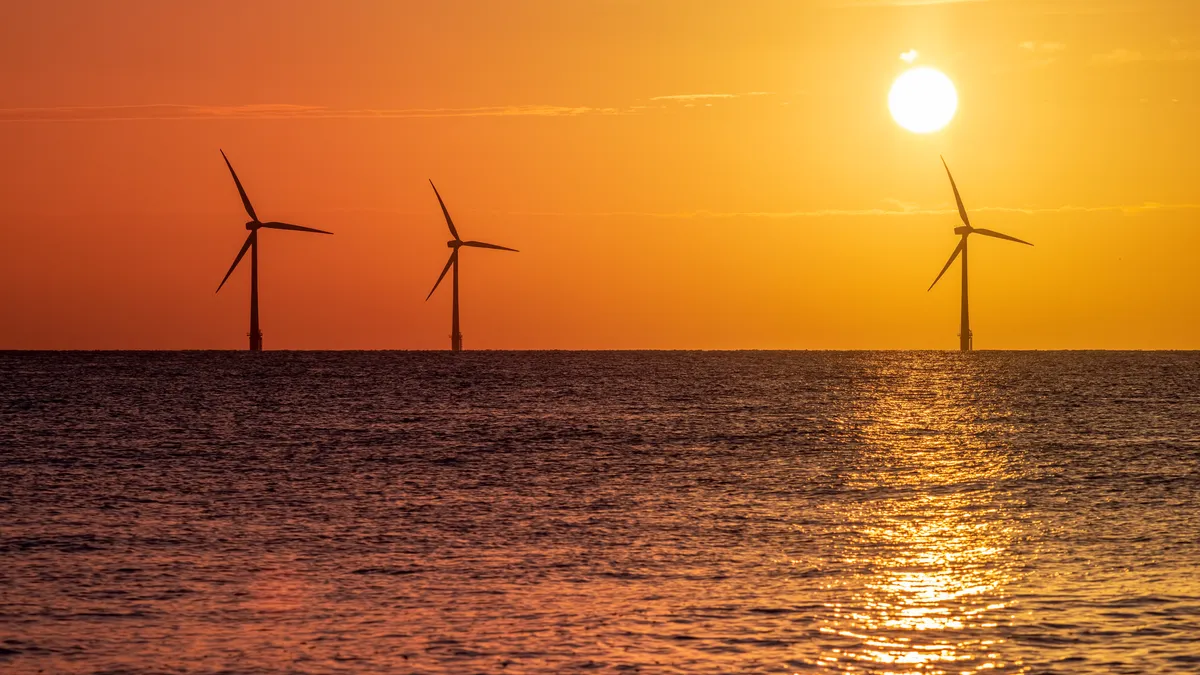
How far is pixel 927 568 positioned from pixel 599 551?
763 cm

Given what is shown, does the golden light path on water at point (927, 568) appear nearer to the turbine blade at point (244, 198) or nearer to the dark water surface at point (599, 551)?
the dark water surface at point (599, 551)

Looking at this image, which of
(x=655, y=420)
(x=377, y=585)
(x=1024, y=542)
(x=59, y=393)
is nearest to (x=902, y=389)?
(x=655, y=420)

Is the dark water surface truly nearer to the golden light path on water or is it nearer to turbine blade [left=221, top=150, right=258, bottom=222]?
the golden light path on water

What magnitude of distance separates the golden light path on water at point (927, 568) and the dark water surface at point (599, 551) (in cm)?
10

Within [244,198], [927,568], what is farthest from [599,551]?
[244,198]

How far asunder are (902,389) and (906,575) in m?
134

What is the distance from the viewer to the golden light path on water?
20.4 meters

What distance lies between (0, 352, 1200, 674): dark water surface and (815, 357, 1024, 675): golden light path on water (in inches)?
3.8

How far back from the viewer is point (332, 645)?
21.5 m

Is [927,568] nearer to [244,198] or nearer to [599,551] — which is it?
[599,551]

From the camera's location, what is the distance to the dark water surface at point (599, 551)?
21.0 meters

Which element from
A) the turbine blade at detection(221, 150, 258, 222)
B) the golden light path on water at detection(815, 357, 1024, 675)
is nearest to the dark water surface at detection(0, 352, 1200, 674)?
the golden light path on water at detection(815, 357, 1024, 675)

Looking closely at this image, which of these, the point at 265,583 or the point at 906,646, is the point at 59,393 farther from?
the point at 906,646

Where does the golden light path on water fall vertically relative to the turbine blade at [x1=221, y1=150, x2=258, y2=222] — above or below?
below
